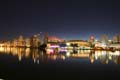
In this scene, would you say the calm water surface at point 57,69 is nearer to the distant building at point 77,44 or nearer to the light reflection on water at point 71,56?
the light reflection on water at point 71,56

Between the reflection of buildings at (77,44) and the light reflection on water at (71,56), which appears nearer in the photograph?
the light reflection on water at (71,56)

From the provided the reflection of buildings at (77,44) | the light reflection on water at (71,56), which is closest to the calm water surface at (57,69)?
the light reflection on water at (71,56)

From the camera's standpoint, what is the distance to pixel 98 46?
147 metres

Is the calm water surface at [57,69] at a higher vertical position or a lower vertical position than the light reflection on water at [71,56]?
higher

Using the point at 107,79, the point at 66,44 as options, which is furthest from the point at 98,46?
the point at 107,79

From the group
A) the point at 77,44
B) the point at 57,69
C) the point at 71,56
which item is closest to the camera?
the point at 57,69

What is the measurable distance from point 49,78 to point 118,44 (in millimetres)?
123490

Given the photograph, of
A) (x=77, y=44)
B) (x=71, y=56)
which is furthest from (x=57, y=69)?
(x=77, y=44)

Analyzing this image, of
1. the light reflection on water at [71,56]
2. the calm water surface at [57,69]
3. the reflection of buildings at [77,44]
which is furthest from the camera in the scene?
the reflection of buildings at [77,44]

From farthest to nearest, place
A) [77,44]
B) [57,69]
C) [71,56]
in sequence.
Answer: [77,44] < [71,56] < [57,69]

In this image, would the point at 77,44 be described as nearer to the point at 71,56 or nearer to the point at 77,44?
the point at 77,44

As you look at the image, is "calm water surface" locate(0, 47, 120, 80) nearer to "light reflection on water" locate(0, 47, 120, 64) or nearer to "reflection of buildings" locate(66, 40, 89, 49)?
"light reflection on water" locate(0, 47, 120, 64)

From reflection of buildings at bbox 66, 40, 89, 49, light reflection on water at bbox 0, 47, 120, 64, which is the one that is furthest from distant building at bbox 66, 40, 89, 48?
light reflection on water at bbox 0, 47, 120, 64

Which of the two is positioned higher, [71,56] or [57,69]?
[57,69]
